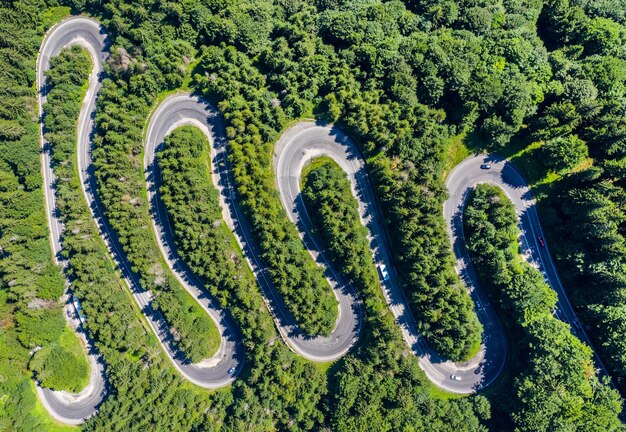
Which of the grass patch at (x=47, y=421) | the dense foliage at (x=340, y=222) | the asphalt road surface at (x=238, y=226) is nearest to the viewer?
the dense foliage at (x=340, y=222)

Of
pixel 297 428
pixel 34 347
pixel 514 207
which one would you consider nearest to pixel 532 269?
pixel 514 207

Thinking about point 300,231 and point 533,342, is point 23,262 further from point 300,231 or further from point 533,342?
point 533,342

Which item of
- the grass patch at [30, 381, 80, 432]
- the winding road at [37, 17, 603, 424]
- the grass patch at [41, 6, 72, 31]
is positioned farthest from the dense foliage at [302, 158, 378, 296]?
the grass patch at [30, 381, 80, 432]

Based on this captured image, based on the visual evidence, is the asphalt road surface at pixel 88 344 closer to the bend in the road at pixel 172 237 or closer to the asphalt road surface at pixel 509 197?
the bend in the road at pixel 172 237

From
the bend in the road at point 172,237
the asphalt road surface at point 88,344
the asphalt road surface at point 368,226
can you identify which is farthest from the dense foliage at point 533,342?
the asphalt road surface at point 88,344

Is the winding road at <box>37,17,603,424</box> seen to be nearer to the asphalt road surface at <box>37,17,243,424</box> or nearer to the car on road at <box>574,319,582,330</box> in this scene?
the asphalt road surface at <box>37,17,243,424</box>

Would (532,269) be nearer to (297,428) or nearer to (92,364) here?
(297,428)
